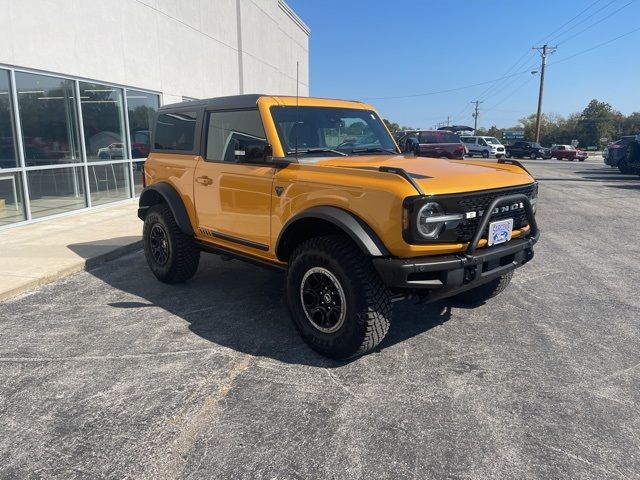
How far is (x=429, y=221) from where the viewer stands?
10.3 feet

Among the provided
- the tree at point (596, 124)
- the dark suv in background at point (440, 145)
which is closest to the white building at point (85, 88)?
the dark suv in background at point (440, 145)

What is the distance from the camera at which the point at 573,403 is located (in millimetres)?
3041

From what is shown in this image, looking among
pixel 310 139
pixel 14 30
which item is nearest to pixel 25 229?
pixel 14 30

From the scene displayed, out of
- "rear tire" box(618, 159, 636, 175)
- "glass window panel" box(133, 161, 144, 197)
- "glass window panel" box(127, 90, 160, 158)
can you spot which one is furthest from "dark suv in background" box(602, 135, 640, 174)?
"glass window panel" box(133, 161, 144, 197)

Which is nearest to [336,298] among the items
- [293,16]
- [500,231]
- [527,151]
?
[500,231]

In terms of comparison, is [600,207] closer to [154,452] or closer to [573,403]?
[573,403]

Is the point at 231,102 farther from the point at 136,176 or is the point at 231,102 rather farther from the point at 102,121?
the point at 136,176

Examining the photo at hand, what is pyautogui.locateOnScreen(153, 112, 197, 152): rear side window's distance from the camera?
511 centimetres

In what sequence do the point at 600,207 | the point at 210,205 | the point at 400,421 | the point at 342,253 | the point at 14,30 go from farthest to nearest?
1. the point at 600,207
2. the point at 14,30
3. the point at 210,205
4. the point at 342,253
5. the point at 400,421

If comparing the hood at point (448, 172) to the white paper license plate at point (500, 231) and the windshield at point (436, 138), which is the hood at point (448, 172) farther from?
the windshield at point (436, 138)

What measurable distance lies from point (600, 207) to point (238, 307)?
10305 mm

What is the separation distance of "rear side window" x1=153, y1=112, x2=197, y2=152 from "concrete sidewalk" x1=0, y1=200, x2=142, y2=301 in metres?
1.98

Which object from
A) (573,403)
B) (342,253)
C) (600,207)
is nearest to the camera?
(573,403)

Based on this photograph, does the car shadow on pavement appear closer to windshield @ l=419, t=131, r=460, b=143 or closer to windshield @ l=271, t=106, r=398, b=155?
windshield @ l=271, t=106, r=398, b=155
